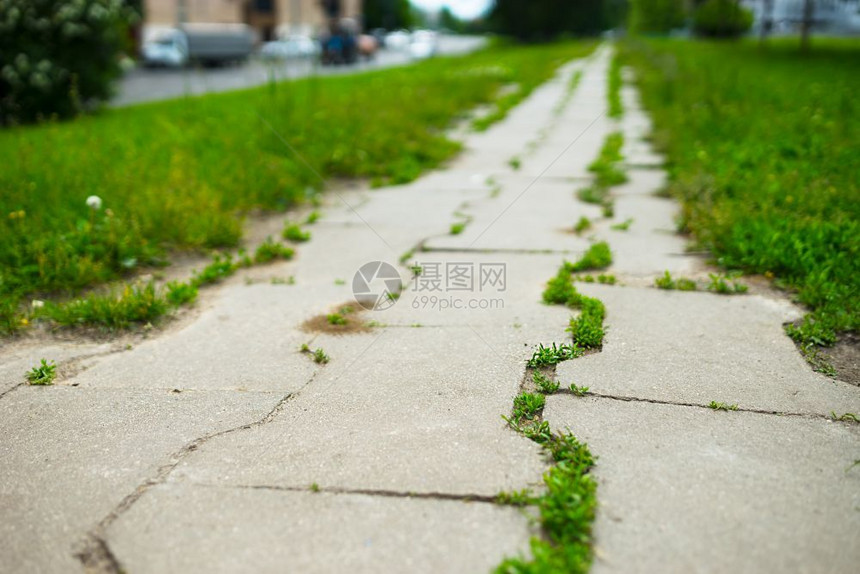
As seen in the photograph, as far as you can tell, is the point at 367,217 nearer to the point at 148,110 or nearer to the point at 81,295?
the point at 81,295

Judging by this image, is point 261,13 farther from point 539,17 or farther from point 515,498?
point 515,498

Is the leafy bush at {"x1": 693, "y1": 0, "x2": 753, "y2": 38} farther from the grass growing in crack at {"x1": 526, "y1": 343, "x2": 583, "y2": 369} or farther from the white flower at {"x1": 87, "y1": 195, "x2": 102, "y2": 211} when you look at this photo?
the grass growing in crack at {"x1": 526, "y1": 343, "x2": 583, "y2": 369}

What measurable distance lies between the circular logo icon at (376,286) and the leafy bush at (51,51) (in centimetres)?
837

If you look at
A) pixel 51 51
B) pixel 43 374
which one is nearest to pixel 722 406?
pixel 43 374

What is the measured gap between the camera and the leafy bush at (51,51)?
1079cm

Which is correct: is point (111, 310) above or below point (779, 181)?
below

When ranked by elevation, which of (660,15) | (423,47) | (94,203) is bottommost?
(94,203)

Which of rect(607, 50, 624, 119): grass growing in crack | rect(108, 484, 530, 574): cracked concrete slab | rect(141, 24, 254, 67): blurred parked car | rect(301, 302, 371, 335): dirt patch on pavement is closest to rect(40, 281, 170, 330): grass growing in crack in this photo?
rect(301, 302, 371, 335): dirt patch on pavement

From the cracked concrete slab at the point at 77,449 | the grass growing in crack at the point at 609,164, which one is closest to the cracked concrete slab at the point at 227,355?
the cracked concrete slab at the point at 77,449

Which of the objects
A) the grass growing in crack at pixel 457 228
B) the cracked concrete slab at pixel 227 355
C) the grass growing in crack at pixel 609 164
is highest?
the grass growing in crack at pixel 609 164

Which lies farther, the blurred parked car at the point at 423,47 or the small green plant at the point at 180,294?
the blurred parked car at the point at 423,47

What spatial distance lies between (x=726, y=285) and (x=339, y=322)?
205 centimetres

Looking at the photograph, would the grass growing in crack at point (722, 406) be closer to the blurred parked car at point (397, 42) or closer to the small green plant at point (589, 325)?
the small green plant at point (589, 325)

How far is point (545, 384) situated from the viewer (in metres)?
2.81
